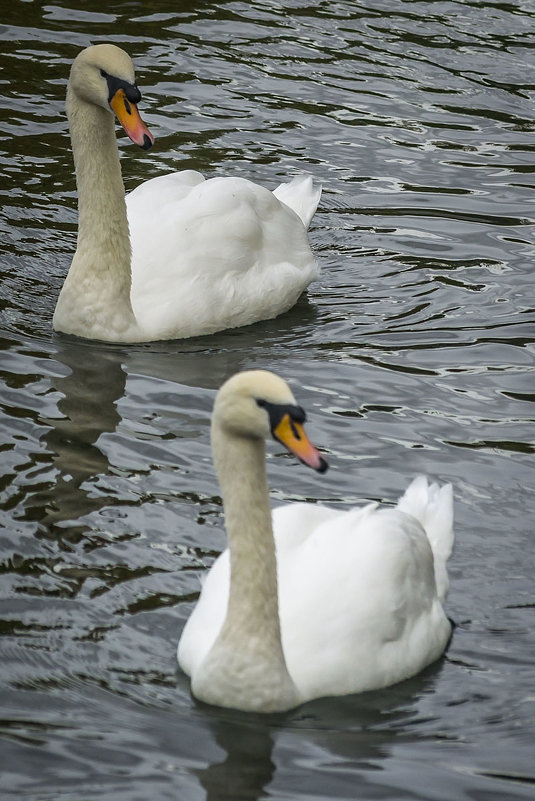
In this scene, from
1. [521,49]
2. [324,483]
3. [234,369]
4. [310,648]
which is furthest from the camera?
[521,49]

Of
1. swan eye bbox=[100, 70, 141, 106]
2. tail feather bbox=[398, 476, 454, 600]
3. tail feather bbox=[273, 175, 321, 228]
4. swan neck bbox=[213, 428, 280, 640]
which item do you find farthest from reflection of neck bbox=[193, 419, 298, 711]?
tail feather bbox=[273, 175, 321, 228]

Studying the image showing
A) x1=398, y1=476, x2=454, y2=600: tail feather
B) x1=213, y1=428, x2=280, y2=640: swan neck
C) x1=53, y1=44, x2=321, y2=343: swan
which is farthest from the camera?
x1=53, y1=44, x2=321, y2=343: swan

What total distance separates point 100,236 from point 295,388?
5.74 ft

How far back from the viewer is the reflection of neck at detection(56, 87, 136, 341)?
9.75 meters

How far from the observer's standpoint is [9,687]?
6219 mm

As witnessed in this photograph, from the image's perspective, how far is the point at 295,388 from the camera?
9.06 m

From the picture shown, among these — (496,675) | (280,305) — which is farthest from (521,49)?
(496,675)

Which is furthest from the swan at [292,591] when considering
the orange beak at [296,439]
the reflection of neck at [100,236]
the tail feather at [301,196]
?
the tail feather at [301,196]

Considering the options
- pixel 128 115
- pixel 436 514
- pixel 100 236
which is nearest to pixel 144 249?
pixel 100 236

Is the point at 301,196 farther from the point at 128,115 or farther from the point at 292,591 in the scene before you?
the point at 292,591

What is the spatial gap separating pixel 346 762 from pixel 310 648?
1.79ft

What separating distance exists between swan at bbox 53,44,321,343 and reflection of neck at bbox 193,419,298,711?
3.84m

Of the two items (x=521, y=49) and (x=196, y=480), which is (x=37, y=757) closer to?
(x=196, y=480)

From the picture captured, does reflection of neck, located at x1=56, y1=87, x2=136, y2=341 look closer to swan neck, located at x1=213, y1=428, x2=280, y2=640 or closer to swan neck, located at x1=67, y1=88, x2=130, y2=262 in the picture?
swan neck, located at x1=67, y1=88, x2=130, y2=262
